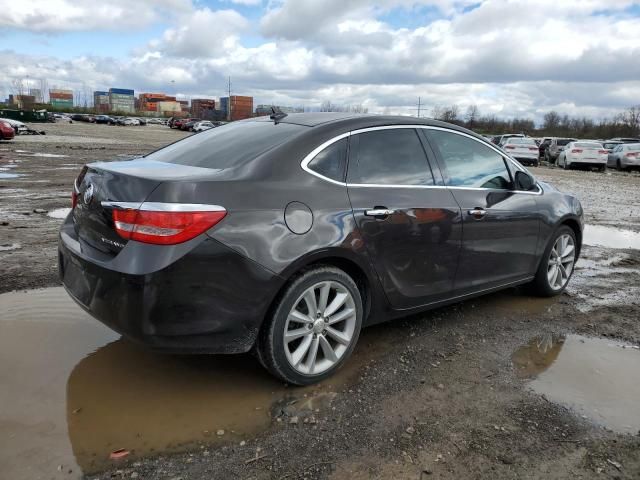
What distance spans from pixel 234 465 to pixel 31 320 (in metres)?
2.41

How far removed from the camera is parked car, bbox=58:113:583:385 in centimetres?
274

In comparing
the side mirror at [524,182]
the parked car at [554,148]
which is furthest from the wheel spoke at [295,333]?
the parked car at [554,148]

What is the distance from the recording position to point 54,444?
2623mm

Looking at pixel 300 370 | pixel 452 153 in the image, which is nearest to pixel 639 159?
pixel 452 153

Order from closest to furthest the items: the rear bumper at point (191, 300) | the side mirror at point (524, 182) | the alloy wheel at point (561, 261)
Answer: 1. the rear bumper at point (191, 300)
2. the side mirror at point (524, 182)
3. the alloy wheel at point (561, 261)

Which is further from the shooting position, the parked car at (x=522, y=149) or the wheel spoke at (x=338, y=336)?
the parked car at (x=522, y=149)

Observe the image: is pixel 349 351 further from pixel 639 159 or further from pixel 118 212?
pixel 639 159

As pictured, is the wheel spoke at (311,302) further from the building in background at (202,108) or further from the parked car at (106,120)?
the building in background at (202,108)

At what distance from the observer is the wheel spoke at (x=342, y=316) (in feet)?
10.8

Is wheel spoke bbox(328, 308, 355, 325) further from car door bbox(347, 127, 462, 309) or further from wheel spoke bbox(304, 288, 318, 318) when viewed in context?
car door bbox(347, 127, 462, 309)

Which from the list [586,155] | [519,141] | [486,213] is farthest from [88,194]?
[519,141]

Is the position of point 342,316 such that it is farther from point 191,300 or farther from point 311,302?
point 191,300

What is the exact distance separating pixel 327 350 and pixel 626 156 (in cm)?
2678

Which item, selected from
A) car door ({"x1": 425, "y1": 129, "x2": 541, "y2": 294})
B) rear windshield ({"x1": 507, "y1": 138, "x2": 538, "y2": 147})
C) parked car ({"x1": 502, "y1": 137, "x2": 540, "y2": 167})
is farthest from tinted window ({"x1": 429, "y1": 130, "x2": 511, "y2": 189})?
rear windshield ({"x1": 507, "y1": 138, "x2": 538, "y2": 147})
